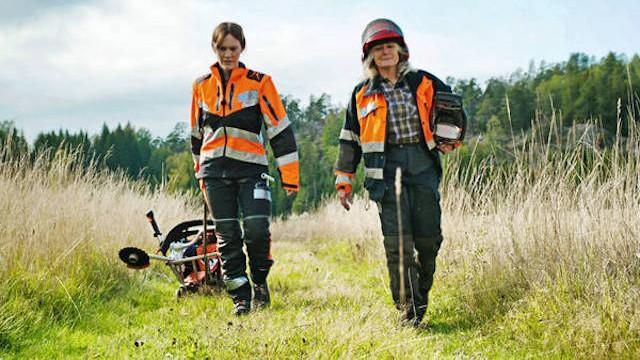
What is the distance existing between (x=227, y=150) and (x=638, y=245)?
2872 mm

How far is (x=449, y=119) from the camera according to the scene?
4.10m

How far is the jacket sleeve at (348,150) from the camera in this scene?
4.34 m

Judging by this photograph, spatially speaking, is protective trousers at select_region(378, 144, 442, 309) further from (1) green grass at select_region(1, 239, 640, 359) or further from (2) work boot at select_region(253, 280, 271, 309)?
(2) work boot at select_region(253, 280, 271, 309)

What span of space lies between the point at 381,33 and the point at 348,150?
0.86 m

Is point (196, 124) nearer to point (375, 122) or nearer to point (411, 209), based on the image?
point (375, 122)

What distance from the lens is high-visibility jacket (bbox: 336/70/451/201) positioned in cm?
405

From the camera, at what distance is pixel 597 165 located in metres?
4.48

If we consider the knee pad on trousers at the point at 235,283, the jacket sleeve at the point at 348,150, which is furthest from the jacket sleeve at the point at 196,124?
the jacket sleeve at the point at 348,150

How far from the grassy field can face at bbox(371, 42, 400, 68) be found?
3.58ft

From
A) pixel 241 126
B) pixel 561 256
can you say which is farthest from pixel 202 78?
pixel 561 256

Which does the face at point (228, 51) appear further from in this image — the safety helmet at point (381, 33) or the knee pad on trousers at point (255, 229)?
the knee pad on trousers at point (255, 229)

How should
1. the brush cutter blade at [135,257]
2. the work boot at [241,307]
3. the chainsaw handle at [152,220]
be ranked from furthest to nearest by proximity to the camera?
the chainsaw handle at [152,220], the brush cutter blade at [135,257], the work boot at [241,307]

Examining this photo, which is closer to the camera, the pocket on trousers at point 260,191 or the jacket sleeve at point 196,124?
the pocket on trousers at point 260,191

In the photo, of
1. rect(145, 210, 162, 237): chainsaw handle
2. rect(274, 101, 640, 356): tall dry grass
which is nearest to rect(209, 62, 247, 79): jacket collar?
rect(145, 210, 162, 237): chainsaw handle
